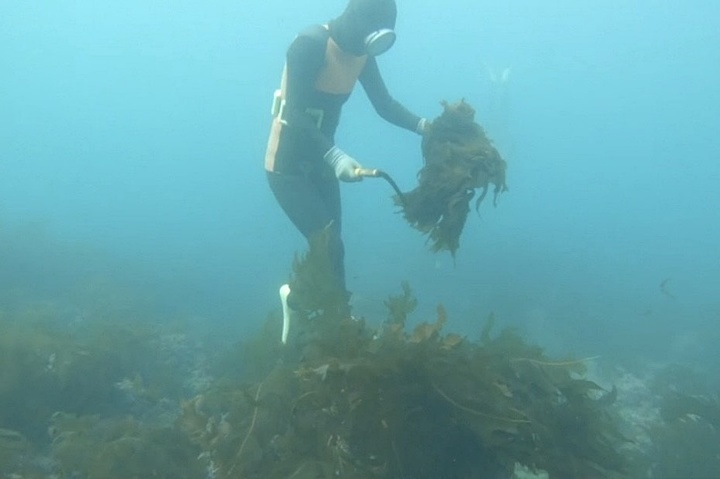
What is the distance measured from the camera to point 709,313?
14258mm

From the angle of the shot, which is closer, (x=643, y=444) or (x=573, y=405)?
(x=573, y=405)

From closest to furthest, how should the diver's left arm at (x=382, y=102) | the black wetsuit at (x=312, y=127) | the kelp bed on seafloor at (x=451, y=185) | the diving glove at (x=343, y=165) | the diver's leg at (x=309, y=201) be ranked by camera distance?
the diving glove at (x=343, y=165) → the kelp bed on seafloor at (x=451, y=185) → the black wetsuit at (x=312, y=127) → the diver's leg at (x=309, y=201) → the diver's left arm at (x=382, y=102)

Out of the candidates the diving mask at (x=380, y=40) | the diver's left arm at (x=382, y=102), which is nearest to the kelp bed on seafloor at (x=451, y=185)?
the diving mask at (x=380, y=40)

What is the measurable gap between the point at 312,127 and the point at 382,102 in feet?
4.65

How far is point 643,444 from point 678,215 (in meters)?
39.5

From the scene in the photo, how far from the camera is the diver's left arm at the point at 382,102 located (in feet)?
20.8

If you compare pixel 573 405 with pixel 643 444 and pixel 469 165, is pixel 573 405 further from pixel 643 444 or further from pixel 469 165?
pixel 643 444

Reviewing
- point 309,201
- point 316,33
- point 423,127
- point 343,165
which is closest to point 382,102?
point 423,127

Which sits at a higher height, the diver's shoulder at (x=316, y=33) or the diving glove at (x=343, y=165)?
the diver's shoulder at (x=316, y=33)

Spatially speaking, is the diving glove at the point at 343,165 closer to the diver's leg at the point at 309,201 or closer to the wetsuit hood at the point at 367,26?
the diver's leg at the point at 309,201

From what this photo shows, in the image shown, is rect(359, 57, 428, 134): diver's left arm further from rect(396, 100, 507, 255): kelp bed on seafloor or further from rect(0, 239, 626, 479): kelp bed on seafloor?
rect(0, 239, 626, 479): kelp bed on seafloor

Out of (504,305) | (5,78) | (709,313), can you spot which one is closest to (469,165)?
(504,305)

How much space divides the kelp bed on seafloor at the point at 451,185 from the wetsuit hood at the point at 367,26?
3.03 feet

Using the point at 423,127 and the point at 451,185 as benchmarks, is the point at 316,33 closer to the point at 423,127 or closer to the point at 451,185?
the point at 423,127
